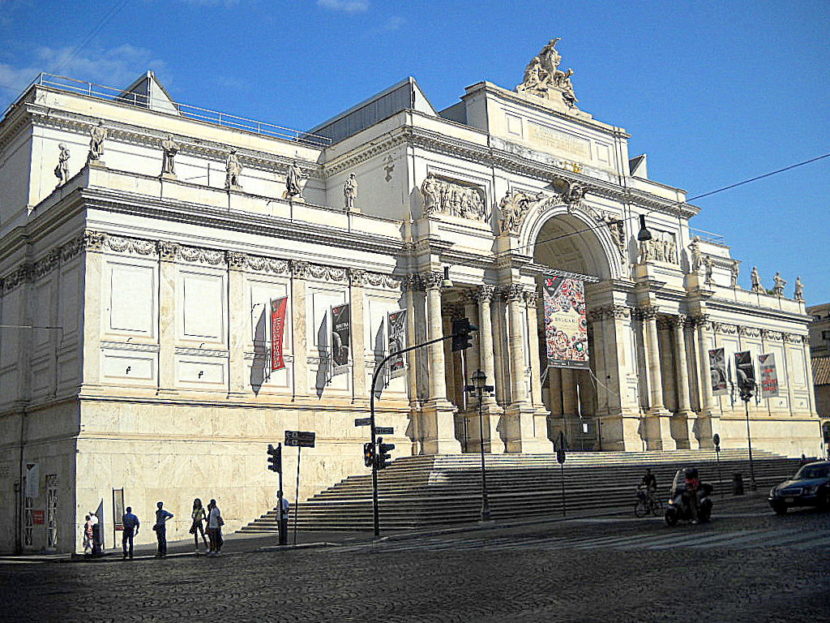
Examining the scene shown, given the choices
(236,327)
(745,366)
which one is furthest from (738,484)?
(236,327)

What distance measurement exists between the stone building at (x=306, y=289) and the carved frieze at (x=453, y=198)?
123mm

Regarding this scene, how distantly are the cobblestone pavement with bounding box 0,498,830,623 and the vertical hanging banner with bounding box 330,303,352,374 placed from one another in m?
14.2

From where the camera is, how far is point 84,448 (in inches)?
1224

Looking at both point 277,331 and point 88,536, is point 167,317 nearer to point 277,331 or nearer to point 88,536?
point 277,331

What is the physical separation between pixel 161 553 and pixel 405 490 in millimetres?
10815

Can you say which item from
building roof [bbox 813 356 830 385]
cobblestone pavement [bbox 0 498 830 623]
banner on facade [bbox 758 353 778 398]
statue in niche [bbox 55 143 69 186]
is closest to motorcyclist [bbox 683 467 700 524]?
cobblestone pavement [bbox 0 498 830 623]

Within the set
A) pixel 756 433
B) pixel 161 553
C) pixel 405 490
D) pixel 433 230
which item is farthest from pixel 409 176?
pixel 756 433

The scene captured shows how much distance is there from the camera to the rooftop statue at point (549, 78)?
4978 cm

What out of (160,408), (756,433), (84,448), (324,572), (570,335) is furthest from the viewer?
(756,433)

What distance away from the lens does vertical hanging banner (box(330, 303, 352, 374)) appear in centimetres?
3812

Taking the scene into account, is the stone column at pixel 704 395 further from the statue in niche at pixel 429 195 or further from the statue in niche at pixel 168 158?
the statue in niche at pixel 168 158

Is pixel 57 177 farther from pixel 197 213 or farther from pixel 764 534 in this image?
pixel 764 534

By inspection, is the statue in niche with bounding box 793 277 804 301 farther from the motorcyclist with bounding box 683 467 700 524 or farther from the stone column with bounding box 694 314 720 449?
the motorcyclist with bounding box 683 467 700 524

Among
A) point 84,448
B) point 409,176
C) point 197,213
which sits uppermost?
point 409,176
